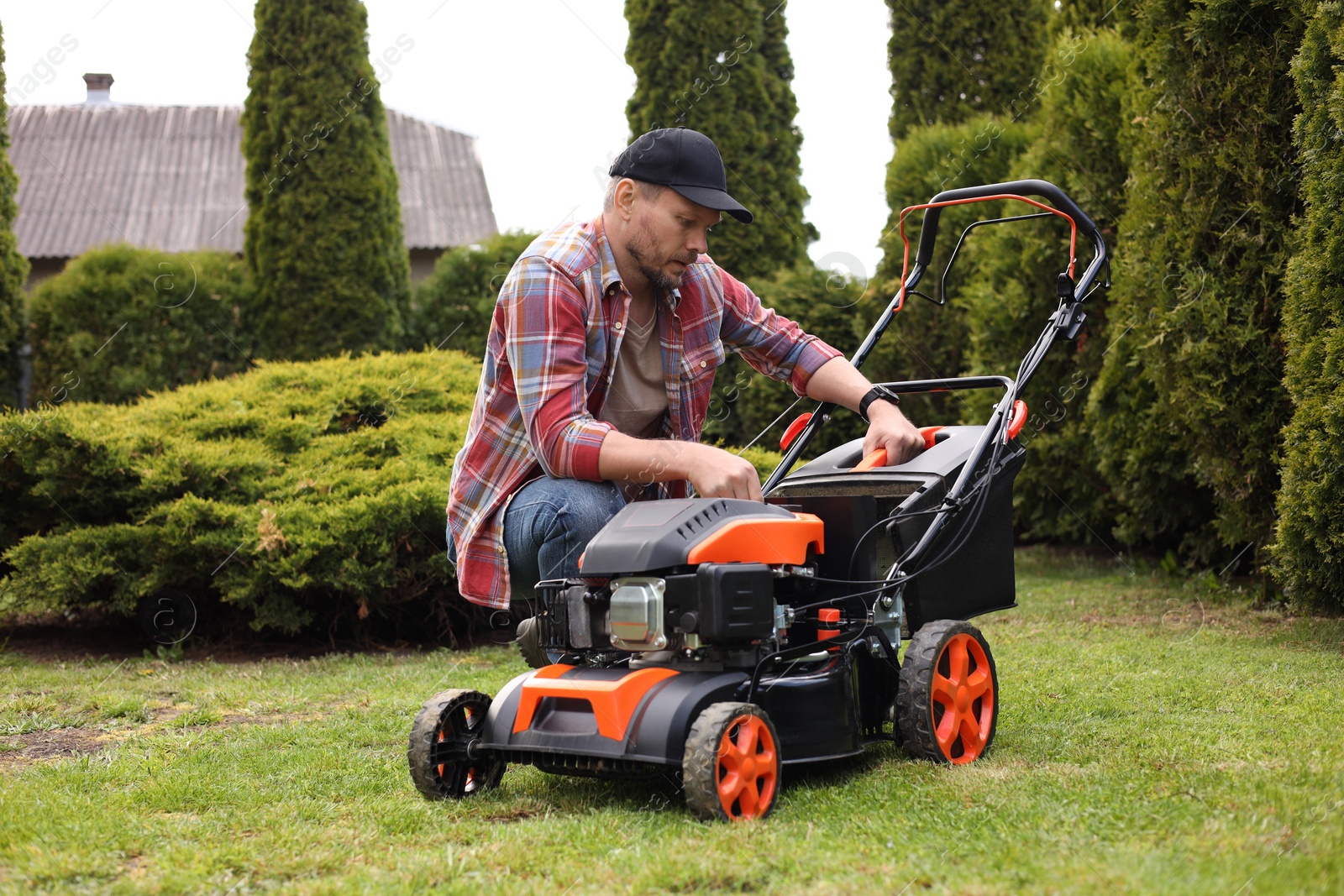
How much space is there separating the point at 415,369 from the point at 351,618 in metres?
1.47

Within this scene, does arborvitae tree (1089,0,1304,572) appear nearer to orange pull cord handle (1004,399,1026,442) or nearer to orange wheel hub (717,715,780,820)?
orange pull cord handle (1004,399,1026,442)

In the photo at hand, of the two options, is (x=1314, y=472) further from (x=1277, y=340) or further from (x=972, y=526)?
(x=972, y=526)

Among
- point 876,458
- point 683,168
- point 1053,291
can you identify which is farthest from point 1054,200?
point 1053,291

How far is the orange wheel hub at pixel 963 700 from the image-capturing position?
297 centimetres

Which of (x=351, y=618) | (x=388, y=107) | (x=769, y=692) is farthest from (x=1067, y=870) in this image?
(x=388, y=107)

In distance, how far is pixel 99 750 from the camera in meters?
3.50

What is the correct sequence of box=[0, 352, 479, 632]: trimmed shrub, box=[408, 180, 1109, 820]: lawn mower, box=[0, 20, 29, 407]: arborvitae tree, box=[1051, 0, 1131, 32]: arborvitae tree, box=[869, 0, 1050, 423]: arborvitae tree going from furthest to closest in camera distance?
box=[0, 20, 29, 407]: arborvitae tree < box=[869, 0, 1050, 423]: arborvitae tree < box=[1051, 0, 1131, 32]: arborvitae tree < box=[0, 352, 479, 632]: trimmed shrub < box=[408, 180, 1109, 820]: lawn mower

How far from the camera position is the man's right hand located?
2.74 meters

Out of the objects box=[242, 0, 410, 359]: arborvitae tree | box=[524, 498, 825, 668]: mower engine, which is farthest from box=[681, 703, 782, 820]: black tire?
box=[242, 0, 410, 359]: arborvitae tree

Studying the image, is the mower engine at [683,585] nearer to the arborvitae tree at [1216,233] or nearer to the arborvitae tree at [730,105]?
the arborvitae tree at [1216,233]

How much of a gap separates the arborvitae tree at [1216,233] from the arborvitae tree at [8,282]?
311 inches

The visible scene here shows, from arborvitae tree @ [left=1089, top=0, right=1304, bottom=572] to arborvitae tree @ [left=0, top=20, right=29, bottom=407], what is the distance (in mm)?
7909

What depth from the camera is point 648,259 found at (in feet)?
10.1

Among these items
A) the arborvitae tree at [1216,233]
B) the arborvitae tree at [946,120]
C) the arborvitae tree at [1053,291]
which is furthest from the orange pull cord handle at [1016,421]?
the arborvitae tree at [946,120]
